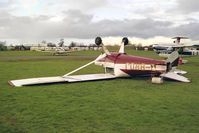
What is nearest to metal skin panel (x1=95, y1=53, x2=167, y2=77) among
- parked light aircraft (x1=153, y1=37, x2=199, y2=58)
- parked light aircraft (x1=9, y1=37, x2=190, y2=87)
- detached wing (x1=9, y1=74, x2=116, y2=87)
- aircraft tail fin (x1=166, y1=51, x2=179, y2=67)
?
parked light aircraft (x1=9, y1=37, x2=190, y2=87)

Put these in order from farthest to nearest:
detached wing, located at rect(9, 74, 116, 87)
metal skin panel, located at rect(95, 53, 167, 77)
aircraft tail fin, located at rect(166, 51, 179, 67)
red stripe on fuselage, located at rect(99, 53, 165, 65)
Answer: red stripe on fuselage, located at rect(99, 53, 165, 65)
metal skin panel, located at rect(95, 53, 167, 77)
aircraft tail fin, located at rect(166, 51, 179, 67)
detached wing, located at rect(9, 74, 116, 87)

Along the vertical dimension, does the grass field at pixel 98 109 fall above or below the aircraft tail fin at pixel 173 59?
below

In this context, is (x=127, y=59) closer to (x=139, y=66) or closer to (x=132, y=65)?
(x=132, y=65)

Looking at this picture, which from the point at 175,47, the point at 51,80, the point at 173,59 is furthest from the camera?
the point at 175,47

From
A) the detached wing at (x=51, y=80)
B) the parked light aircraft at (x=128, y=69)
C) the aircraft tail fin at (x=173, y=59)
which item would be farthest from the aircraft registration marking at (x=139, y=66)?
the detached wing at (x=51, y=80)

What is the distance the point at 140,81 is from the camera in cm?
1683

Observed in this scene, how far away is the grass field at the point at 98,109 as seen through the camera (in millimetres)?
7776

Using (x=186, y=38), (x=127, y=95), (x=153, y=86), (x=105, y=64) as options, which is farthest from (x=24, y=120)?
(x=186, y=38)

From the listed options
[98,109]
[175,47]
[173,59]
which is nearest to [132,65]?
[173,59]

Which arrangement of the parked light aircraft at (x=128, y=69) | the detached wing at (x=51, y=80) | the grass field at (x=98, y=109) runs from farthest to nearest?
the parked light aircraft at (x=128, y=69) < the detached wing at (x=51, y=80) < the grass field at (x=98, y=109)

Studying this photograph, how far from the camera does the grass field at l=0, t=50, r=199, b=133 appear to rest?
7.78 m

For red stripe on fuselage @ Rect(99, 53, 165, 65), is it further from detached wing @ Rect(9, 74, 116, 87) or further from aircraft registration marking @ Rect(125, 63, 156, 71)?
detached wing @ Rect(9, 74, 116, 87)

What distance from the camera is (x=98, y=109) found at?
973 centimetres

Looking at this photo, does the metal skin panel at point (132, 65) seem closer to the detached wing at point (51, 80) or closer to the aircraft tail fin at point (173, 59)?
the aircraft tail fin at point (173, 59)
